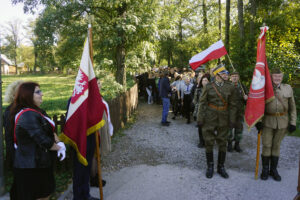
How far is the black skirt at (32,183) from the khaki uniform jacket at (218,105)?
9.87 ft

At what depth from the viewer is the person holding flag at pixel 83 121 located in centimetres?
333

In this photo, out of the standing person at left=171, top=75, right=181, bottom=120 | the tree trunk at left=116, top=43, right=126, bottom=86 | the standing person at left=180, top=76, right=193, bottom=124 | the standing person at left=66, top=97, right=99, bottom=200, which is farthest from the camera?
the tree trunk at left=116, top=43, right=126, bottom=86

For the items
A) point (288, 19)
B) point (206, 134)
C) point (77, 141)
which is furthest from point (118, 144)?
point (288, 19)

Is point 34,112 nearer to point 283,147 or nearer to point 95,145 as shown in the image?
point 95,145

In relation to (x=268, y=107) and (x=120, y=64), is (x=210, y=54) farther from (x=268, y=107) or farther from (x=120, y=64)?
(x=120, y=64)

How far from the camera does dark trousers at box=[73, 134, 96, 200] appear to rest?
361 centimetres

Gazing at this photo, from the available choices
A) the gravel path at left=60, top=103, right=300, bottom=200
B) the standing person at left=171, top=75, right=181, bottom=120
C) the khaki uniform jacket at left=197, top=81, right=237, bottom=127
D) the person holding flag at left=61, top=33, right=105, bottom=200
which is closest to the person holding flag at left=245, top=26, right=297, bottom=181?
the khaki uniform jacket at left=197, top=81, right=237, bottom=127

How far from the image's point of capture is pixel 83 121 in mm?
3316

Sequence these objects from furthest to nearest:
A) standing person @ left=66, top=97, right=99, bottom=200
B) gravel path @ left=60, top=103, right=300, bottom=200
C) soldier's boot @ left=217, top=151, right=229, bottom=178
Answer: soldier's boot @ left=217, top=151, right=229, bottom=178 → gravel path @ left=60, top=103, right=300, bottom=200 → standing person @ left=66, top=97, right=99, bottom=200

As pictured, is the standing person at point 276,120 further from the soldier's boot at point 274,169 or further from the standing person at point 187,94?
the standing person at point 187,94

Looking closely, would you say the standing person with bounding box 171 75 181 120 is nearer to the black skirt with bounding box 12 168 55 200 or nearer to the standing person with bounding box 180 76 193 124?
the standing person with bounding box 180 76 193 124

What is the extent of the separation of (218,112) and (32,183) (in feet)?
11.2

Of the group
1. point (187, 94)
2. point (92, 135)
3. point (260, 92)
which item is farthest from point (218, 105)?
point (187, 94)

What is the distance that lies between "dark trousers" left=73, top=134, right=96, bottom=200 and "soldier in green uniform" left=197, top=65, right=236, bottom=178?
224 centimetres
